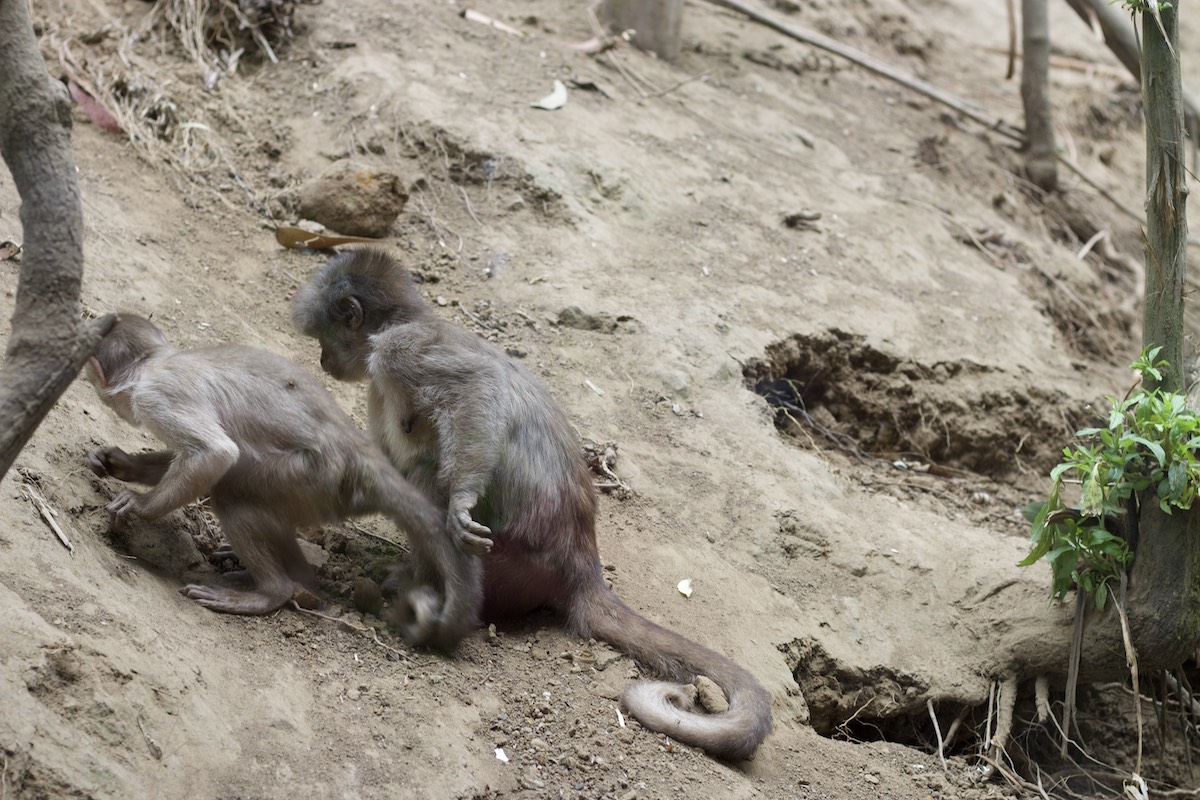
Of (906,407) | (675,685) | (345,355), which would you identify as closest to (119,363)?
(345,355)

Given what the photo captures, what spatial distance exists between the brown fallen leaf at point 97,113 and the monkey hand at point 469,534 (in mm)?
4237

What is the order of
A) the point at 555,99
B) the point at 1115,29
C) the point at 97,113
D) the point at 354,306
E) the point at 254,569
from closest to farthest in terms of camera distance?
1. the point at 254,569
2. the point at 354,306
3. the point at 97,113
4. the point at 555,99
5. the point at 1115,29

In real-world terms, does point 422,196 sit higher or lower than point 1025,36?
lower

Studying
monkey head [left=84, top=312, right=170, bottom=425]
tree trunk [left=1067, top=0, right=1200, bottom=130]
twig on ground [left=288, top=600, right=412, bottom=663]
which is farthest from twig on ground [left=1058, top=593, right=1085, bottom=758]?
tree trunk [left=1067, top=0, right=1200, bottom=130]

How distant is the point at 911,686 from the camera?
5.29 m

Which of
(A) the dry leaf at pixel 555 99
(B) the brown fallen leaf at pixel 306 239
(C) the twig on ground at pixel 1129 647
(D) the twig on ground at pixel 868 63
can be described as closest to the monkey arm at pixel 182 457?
(B) the brown fallen leaf at pixel 306 239

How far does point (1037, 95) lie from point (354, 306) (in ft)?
25.0

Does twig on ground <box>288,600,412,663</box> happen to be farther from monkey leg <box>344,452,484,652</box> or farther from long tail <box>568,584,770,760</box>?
long tail <box>568,584,770,760</box>

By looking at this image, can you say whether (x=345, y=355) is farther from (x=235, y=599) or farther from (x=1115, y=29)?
(x=1115, y=29)

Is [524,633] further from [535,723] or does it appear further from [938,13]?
[938,13]

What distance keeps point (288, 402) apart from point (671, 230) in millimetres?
3972

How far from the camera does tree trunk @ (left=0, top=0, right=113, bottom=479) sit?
2986 mm

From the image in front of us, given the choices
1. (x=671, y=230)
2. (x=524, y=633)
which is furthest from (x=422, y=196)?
Result: (x=524, y=633)

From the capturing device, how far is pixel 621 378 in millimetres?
6391
